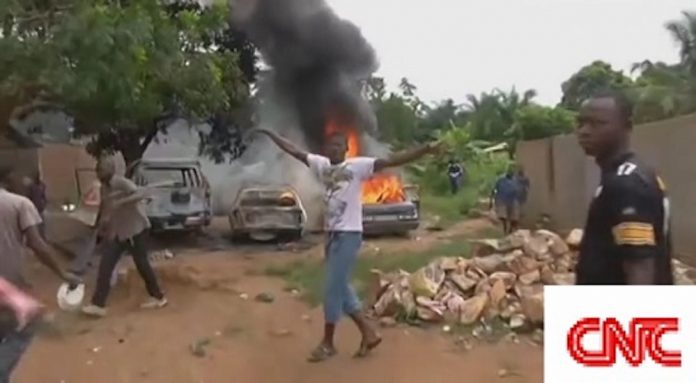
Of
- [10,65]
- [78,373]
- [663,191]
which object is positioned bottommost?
[78,373]

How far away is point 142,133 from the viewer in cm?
1591

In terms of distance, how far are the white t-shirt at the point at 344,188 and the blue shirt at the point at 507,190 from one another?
29.5ft

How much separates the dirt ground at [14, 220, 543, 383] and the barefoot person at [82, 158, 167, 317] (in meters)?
0.23

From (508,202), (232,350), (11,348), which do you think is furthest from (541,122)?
(11,348)

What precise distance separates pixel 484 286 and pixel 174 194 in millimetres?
8407

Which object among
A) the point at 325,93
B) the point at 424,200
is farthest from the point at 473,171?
the point at 325,93

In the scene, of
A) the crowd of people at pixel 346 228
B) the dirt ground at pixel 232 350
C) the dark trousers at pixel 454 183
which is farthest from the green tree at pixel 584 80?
the crowd of people at pixel 346 228

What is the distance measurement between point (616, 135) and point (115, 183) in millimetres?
5052

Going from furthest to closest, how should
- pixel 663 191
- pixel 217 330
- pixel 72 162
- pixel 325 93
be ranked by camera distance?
pixel 72 162 → pixel 325 93 → pixel 217 330 → pixel 663 191

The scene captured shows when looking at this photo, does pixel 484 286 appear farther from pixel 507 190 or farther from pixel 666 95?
pixel 666 95

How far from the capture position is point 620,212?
2904mm

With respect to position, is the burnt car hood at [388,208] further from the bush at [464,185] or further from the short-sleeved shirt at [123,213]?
the short-sleeved shirt at [123,213]

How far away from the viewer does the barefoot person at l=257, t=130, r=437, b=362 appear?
5.71m

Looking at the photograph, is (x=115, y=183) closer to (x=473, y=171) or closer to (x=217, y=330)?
(x=217, y=330)
